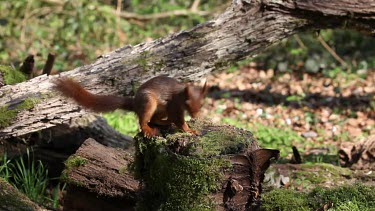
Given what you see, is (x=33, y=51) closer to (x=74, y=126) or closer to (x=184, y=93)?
(x=74, y=126)

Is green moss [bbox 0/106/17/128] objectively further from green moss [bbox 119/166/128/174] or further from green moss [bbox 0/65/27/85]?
green moss [bbox 119/166/128/174]

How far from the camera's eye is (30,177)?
5930 millimetres

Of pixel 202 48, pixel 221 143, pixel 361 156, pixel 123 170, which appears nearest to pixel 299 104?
pixel 361 156

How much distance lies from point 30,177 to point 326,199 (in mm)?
2721

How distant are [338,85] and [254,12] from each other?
3845mm

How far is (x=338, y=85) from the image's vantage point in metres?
9.98

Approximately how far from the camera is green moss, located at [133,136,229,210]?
165 inches

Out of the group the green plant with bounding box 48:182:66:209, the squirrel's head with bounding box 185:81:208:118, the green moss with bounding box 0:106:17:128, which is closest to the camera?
the squirrel's head with bounding box 185:81:208:118

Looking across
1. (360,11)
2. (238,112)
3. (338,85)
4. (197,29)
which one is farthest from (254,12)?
(338,85)

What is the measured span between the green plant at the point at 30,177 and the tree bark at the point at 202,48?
484 mm

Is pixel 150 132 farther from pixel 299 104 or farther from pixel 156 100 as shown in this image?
pixel 299 104

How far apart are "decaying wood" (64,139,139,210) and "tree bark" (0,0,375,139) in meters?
0.72

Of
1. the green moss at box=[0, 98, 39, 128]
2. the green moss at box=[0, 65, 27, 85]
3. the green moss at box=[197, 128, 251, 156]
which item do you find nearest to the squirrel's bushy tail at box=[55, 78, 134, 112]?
the green moss at box=[0, 98, 39, 128]

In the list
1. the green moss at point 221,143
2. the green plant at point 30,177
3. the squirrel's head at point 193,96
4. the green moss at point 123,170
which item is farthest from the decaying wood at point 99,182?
the green moss at point 221,143
